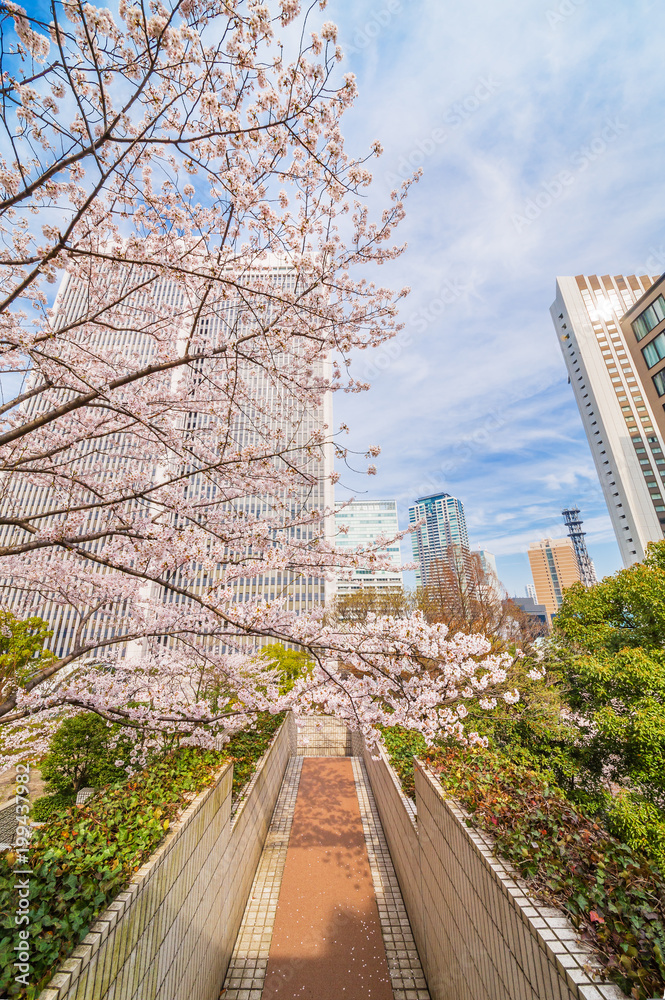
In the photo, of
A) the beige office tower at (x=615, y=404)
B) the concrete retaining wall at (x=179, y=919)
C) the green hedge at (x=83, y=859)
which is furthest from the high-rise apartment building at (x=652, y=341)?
the green hedge at (x=83, y=859)

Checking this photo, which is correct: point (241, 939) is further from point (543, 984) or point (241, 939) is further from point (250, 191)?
point (250, 191)

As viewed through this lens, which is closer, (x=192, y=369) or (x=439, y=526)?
(x=192, y=369)

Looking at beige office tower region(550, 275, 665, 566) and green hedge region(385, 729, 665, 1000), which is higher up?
beige office tower region(550, 275, 665, 566)

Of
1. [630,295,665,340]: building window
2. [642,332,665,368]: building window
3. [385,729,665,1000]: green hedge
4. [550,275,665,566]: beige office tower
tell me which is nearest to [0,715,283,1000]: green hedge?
[385,729,665,1000]: green hedge

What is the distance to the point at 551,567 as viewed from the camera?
149125 millimetres

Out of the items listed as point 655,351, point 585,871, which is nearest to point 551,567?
point 655,351

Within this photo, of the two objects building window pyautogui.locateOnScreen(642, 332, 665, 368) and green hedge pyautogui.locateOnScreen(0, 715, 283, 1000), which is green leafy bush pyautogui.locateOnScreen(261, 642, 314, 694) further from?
building window pyautogui.locateOnScreen(642, 332, 665, 368)

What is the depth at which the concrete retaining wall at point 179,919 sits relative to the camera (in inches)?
77.7

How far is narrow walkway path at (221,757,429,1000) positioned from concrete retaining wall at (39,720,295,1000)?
334mm

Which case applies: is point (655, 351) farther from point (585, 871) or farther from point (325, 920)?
point (325, 920)

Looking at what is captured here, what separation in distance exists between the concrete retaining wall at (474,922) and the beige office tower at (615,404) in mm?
52892

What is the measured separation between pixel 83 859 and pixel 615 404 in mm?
65291

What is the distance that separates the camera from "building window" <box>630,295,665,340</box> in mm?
22922

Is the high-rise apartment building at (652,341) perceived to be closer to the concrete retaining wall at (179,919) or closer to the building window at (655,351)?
the building window at (655,351)
